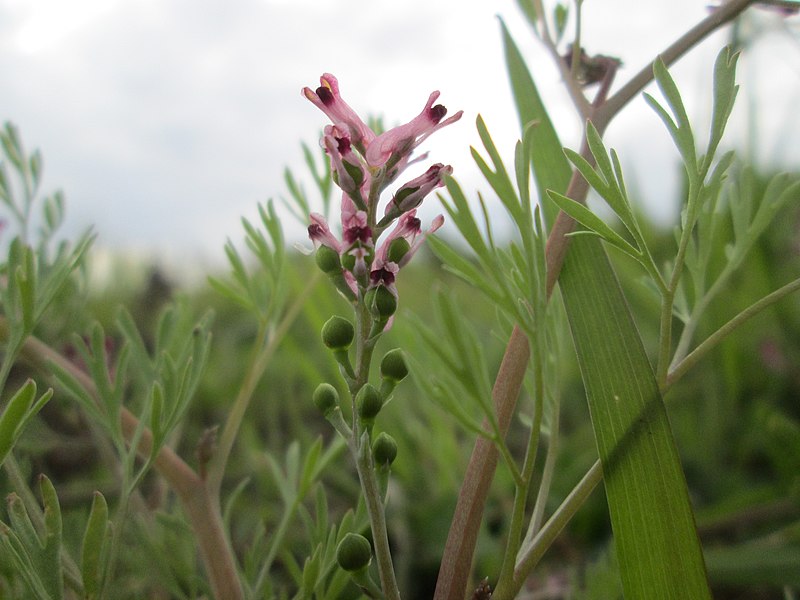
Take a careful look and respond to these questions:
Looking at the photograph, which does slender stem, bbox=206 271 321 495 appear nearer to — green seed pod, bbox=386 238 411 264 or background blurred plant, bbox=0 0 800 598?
background blurred plant, bbox=0 0 800 598

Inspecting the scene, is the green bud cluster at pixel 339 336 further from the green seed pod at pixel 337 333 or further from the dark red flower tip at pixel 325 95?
the dark red flower tip at pixel 325 95

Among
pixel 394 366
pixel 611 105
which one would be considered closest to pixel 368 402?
pixel 394 366

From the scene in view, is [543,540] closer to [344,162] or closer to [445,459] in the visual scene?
[344,162]

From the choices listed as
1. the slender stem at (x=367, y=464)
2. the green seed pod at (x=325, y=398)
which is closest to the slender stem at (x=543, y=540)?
the slender stem at (x=367, y=464)

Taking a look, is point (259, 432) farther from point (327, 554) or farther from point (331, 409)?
point (331, 409)

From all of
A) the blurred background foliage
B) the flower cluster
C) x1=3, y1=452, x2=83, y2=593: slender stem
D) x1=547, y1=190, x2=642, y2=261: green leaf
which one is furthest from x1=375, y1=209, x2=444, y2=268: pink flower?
x1=3, y1=452, x2=83, y2=593: slender stem
